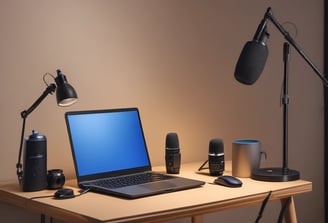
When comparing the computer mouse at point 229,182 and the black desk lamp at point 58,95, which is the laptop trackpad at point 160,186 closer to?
the computer mouse at point 229,182

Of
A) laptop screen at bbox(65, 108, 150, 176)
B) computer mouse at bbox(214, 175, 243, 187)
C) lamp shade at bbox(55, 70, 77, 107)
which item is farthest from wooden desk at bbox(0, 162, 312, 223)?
lamp shade at bbox(55, 70, 77, 107)

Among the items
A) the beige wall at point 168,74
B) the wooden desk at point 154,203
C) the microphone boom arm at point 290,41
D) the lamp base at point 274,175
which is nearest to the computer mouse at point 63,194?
the wooden desk at point 154,203

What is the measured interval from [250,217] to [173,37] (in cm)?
104

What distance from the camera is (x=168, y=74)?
252cm

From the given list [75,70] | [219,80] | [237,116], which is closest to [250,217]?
[237,116]

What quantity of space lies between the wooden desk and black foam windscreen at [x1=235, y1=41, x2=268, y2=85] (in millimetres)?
391

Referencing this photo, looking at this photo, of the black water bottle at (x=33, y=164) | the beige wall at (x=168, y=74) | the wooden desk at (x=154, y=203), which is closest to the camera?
the wooden desk at (x=154, y=203)

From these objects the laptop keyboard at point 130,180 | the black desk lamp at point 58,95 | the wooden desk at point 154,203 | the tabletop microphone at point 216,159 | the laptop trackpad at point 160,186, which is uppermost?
the black desk lamp at point 58,95

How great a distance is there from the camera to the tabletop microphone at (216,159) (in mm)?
2148

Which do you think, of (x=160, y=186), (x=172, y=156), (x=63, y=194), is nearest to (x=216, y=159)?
(x=172, y=156)

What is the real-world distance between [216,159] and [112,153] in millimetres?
402

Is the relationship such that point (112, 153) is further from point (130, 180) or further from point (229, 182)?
point (229, 182)

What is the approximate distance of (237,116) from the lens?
2.78 metres

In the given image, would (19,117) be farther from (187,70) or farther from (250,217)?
(250,217)
